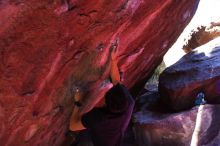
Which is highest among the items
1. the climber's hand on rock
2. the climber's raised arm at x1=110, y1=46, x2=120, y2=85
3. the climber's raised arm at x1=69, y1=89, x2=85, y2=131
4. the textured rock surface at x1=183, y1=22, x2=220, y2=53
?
the climber's raised arm at x1=110, y1=46, x2=120, y2=85

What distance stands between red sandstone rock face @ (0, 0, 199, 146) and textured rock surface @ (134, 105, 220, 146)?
1899 millimetres

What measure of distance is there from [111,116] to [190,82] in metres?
2.86

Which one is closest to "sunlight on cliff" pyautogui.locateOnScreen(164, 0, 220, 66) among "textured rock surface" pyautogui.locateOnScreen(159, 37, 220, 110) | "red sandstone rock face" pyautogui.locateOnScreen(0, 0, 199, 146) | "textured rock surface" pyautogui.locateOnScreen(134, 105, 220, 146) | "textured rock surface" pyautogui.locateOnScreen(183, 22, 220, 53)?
"textured rock surface" pyautogui.locateOnScreen(183, 22, 220, 53)

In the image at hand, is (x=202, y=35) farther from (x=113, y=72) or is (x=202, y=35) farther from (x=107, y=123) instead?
(x=107, y=123)

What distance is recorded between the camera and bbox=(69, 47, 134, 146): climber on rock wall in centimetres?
348

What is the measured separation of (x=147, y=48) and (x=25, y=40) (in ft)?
10.2

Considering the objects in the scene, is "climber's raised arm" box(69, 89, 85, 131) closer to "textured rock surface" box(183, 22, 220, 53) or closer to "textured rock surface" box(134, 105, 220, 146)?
"textured rock surface" box(134, 105, 220, 146)

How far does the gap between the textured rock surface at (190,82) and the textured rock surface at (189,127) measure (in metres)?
0.24

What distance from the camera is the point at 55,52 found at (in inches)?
114

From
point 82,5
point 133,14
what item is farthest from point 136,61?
point 82,5

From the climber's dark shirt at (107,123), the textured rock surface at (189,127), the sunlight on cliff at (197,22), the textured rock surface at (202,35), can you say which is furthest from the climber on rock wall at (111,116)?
the sunlight on cliff at (197,22)

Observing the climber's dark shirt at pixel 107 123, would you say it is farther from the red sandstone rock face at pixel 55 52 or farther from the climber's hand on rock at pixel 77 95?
the red sandstone rock face at pixel 55 52

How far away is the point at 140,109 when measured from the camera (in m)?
6.75

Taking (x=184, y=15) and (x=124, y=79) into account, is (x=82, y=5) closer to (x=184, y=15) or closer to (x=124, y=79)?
(x=124, y=79)
